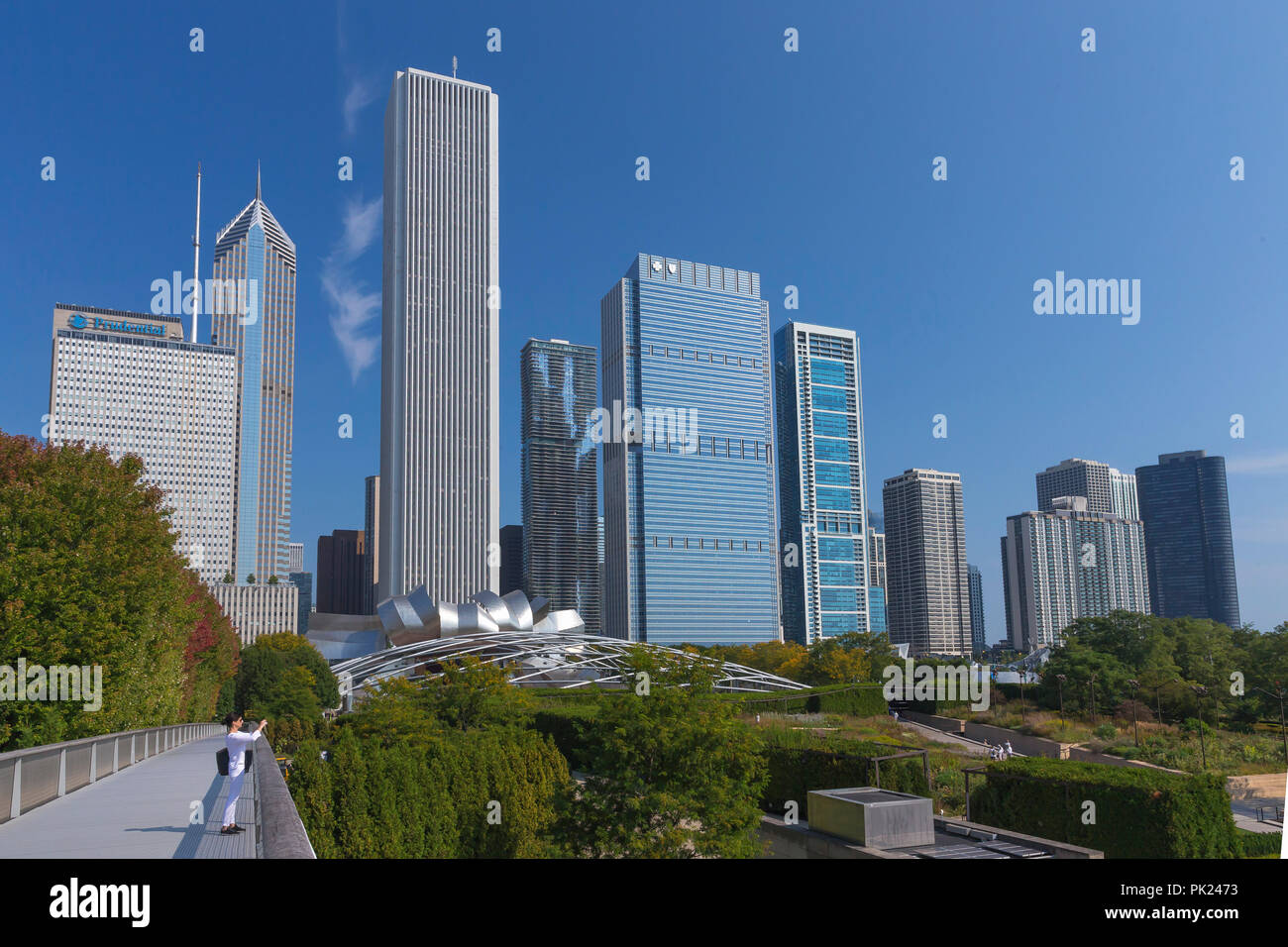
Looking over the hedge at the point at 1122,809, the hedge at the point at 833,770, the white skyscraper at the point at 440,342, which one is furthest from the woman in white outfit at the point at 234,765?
the white skyscraper at the point at 440,342

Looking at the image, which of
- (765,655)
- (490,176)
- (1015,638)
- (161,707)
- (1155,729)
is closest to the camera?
(161,707)

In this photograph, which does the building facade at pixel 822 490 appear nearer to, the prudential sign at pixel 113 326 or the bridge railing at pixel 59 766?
the prudential sign at pixel 113 326

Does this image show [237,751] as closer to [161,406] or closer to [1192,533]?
[1192,533]

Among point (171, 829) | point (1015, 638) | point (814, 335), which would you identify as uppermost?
point (814, 335)

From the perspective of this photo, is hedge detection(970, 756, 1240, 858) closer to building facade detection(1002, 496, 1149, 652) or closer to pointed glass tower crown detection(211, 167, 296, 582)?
building facade detection(1002, 496, 1149, 652)
